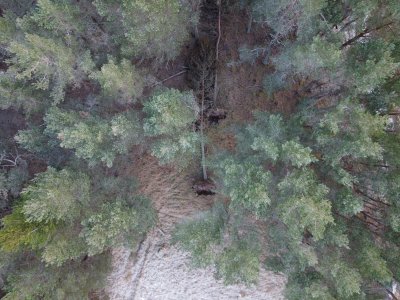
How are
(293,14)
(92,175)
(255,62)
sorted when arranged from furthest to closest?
(255,62)
(92,175)
(293,14)

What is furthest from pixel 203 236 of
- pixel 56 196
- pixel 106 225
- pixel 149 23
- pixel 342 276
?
pixel 149 23

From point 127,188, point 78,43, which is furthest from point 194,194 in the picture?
point 78,43

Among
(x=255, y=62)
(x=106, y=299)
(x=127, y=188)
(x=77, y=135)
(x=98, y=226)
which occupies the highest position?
(x=255, y=62)

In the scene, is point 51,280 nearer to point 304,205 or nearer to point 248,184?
point 248,184

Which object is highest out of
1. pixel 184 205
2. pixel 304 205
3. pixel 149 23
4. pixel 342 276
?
pixel 149 23

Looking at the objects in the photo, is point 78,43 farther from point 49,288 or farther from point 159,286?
point 159,286

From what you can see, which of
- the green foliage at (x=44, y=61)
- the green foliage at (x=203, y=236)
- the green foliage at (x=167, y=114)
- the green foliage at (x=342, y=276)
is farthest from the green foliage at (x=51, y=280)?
the green foliage at (x=342, y=276)

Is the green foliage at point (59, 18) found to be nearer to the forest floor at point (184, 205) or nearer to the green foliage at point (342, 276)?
the forest floor at point (184, 205)
